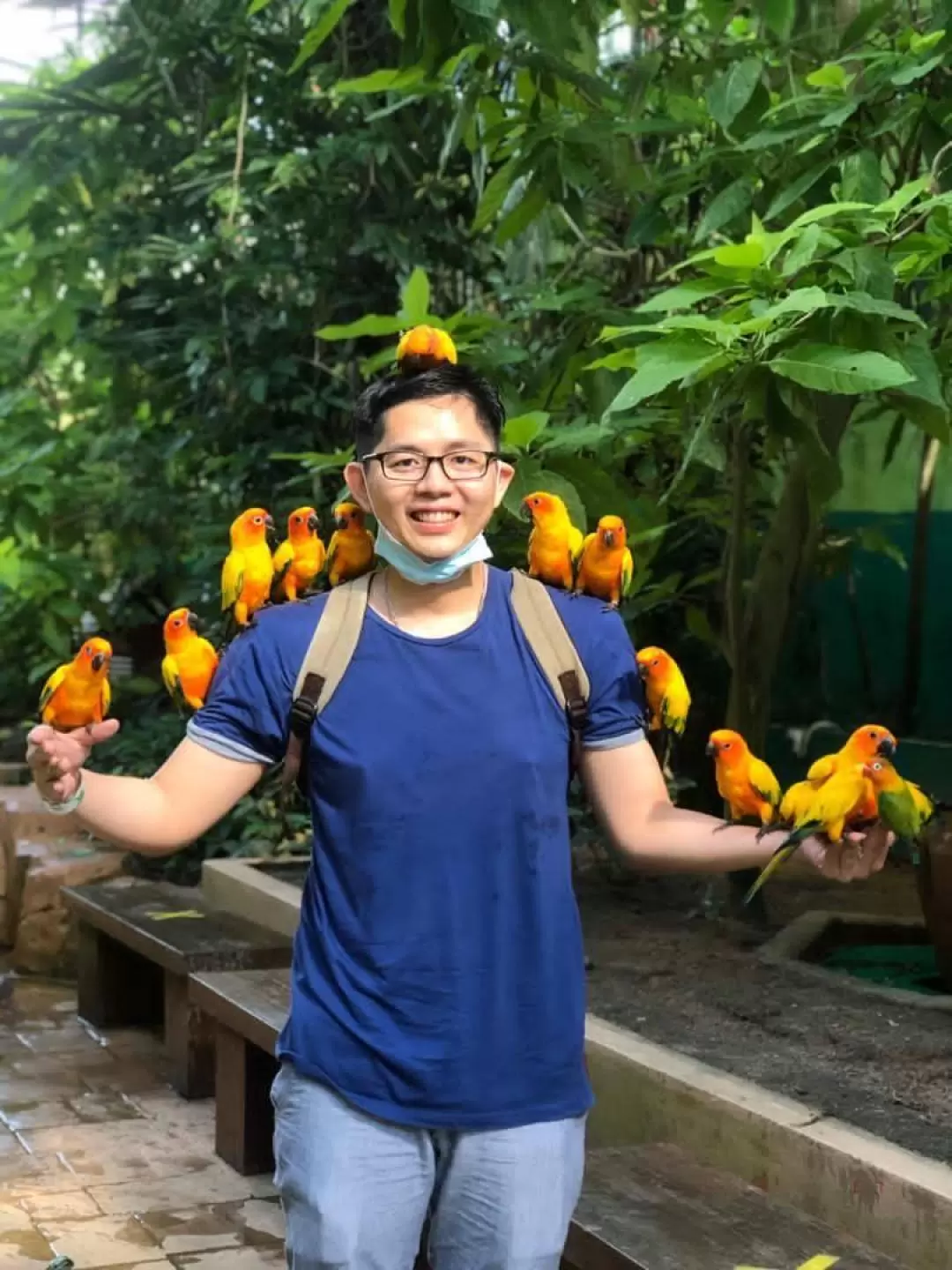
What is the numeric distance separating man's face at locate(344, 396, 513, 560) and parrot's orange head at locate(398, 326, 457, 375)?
70mm

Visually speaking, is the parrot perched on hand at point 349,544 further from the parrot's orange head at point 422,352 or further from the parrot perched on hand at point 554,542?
the parrot's orange head at point 422,352

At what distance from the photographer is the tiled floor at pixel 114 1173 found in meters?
2.96

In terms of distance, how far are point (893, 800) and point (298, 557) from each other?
2.91ft

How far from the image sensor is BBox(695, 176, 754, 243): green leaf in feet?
8.66

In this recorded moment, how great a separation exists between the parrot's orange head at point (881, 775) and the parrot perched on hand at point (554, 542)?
744mm

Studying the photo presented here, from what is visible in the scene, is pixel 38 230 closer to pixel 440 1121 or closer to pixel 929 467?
pixel 929 467

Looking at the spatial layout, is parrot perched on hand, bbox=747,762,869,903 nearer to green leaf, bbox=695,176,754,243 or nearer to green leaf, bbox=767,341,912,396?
green leaf, bbox=767,341,912,396

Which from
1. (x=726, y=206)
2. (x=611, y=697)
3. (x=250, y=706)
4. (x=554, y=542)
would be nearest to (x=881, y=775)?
(x=611, y=697)

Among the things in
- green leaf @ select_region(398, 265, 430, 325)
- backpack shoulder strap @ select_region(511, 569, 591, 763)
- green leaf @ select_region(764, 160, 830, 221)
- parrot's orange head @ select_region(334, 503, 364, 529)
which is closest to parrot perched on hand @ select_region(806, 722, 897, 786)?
backpack shoulder strap @ select_region(511, 569, 591, 763)

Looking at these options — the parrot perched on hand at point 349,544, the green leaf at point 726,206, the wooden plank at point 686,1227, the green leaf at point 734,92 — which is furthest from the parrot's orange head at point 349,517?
the green leaf at point 734,92

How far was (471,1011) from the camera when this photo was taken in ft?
5.10

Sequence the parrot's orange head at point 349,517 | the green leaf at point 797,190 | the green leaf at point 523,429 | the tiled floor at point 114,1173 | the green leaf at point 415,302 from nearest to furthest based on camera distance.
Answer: the parrot's orange head at point 349,517 < the green leaf at point 797,190 < the green leaf at point 523,429 < the green leaf at point 415,302 < the tiled floor at point 114,1173

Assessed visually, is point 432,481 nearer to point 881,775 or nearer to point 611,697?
point 611,697

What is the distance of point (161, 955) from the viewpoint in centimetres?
396
